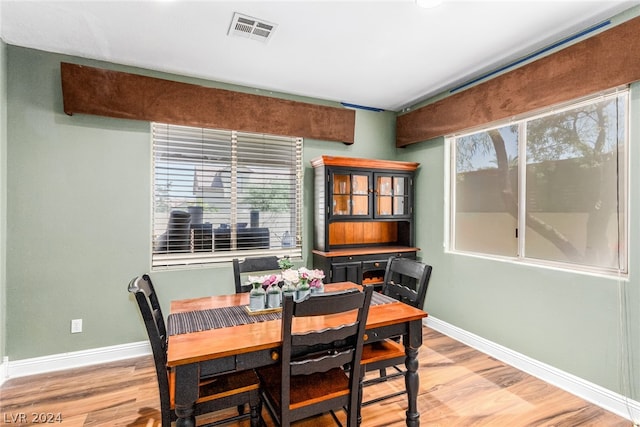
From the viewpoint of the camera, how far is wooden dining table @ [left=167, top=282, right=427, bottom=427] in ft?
4.46

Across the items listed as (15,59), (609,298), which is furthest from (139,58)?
(609,298)

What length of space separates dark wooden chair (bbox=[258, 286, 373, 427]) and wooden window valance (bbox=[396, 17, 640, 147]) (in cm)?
222

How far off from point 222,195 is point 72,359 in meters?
1.95

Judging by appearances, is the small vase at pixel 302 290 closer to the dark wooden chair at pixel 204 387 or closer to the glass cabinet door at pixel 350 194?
the dark wooden chair at pixel 204 387

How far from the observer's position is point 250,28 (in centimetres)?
232

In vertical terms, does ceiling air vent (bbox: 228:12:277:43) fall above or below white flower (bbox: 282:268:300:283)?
above

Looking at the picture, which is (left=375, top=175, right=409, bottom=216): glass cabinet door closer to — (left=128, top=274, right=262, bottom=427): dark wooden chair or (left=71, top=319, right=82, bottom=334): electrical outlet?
(left=128, top=274, right=262, bottom=427): dark wooden chair

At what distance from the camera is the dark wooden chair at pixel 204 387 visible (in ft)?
4.85

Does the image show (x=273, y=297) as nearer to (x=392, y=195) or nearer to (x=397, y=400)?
(x=397, y=400)

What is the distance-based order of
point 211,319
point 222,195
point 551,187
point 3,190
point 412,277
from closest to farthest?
point 211,319 → point 412,277 → point 3,190 → point 551,187 → point 222,195

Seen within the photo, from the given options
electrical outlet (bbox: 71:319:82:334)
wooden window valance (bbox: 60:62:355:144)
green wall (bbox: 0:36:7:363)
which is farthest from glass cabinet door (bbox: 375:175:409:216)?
green wall (bbox: 0:36:7:363)

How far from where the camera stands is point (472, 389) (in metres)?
2.40

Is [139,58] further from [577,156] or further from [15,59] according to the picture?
[577,156]

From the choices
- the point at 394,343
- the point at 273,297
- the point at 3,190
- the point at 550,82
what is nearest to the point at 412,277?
the point at 394,343
